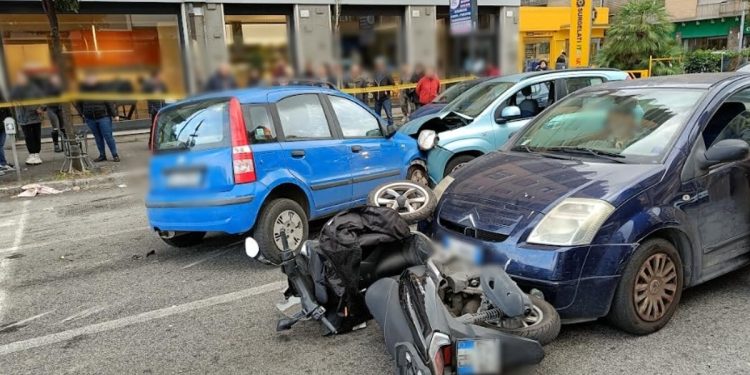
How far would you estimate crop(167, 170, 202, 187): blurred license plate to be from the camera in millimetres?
4312

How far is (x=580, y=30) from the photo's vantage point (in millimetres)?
16438

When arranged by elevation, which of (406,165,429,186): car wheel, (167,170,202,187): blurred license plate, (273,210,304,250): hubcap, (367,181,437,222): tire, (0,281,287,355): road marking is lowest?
(0,281,287,355): road marking

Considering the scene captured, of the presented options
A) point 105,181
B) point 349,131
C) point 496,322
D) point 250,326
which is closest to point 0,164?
point 105,181

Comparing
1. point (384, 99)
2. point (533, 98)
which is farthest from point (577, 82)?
point (384, 99)

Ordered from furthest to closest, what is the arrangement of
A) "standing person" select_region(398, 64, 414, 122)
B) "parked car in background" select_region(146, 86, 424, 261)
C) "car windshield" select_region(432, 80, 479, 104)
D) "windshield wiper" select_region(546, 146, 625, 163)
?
"standing person" select_region(398, 64, 414, 122) < "car windshield" select_region(432, 80, 479, 104) < "parked car in background" select_region(146, 86, 424, 261) < "windshield wiper" select_region(546, 146, 625, 163)

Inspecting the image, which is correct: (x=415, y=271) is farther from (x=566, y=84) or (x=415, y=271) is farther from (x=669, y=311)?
(x=566, y=84)

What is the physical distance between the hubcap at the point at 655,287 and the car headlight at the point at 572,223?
433 millimetres

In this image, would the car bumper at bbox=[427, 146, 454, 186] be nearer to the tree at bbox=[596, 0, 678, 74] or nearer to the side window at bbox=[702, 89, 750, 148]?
the side window at bbox=[702, 89, 750, 148]

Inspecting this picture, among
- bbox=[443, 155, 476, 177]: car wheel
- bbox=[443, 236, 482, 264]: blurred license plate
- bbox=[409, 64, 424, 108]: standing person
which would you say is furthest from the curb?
bbox=[443, 236, 482, 264]: blurred license plate

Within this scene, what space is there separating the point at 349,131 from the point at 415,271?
3.08 m

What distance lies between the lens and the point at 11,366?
142 inches

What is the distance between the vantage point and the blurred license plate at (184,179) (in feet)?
14.1

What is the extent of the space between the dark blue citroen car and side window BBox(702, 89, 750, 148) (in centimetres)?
1

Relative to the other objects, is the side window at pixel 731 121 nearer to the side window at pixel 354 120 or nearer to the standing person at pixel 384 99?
the side window at pixel 354 120
